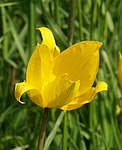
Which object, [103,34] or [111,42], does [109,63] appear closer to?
[103,34]

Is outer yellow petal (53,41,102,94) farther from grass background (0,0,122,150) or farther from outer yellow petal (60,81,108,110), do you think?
grass background (0,0,122,150)

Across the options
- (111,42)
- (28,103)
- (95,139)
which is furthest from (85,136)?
(111,42)

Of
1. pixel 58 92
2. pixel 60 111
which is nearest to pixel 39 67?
pixel 58 92

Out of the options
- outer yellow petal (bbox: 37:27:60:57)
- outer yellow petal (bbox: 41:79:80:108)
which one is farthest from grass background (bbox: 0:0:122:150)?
outer yellow petal (bbox: 41:79:80:108)

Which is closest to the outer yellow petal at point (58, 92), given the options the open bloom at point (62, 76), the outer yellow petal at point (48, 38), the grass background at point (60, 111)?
the open bloom at point (62, 76)

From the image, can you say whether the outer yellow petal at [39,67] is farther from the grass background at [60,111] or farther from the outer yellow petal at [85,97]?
the grass background at [60,111]

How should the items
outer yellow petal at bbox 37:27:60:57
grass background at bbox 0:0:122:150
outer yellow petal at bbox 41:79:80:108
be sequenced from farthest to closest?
grass background at bbox 0:0:122:150, outer yellow petal at bbox 37:27:60:57, outer yellow petal at bbox 41:79:80:108

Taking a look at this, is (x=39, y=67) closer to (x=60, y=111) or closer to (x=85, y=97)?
(x=85, y=97)
